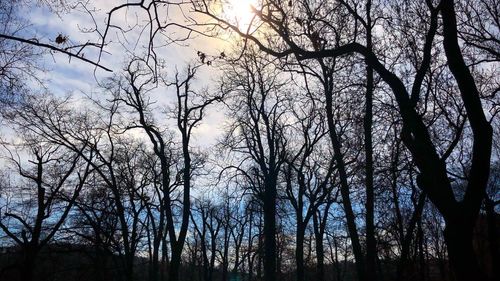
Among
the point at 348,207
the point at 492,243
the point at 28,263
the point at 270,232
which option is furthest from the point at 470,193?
the point at 28,263

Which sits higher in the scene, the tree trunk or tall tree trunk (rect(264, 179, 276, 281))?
tall tree trunk (rect(264, 179, 276, 281))

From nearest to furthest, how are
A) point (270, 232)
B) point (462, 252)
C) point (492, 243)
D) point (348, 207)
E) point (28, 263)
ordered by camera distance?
point (462, 252), point (348, 207), point (492, 243), point (28, 263), point (270, 232)

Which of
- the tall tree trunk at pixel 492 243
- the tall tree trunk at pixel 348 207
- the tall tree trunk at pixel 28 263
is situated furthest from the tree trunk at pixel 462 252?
the tall tree trunk at pixel 28 263

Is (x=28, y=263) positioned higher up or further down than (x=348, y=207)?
further down

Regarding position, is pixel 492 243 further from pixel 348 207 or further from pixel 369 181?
pixel 369 181

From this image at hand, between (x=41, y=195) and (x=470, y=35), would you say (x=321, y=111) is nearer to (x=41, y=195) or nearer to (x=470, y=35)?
(x=470, y=35)

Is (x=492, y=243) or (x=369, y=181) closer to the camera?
(x=369, y=181)

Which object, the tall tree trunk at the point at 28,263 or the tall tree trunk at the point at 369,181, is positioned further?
the tall tree trunk at the point at 28,263

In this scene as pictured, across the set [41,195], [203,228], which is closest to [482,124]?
[41,195]

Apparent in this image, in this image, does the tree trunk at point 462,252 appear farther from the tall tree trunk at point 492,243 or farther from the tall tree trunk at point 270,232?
the tall tree trunk at point 270,232

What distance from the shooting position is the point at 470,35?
14555 millimetres

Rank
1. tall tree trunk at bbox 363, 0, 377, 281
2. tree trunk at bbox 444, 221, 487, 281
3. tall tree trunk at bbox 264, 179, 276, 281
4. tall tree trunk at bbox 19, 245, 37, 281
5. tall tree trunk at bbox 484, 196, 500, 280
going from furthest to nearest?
1. tall tree trunk at bbox 264, 179, 276, 281
2. tall tree trunk at bbox 19, 245, 37, 281
3. tall tree trunk at bbox 484, 196, 500, 280
4. tall tree trunk at bbox 363, 0, 377, 281
5. tree trunk at bbox 444, 221, 487, 281

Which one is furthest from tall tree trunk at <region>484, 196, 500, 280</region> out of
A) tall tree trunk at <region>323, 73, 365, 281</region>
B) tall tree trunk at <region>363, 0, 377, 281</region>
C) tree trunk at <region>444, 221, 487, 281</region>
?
tree trunk at <region>444, 221, 487, 281</region>

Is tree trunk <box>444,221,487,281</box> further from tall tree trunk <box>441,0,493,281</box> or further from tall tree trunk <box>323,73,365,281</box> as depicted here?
tall tree trunk <box>323,73,365,281</box>
